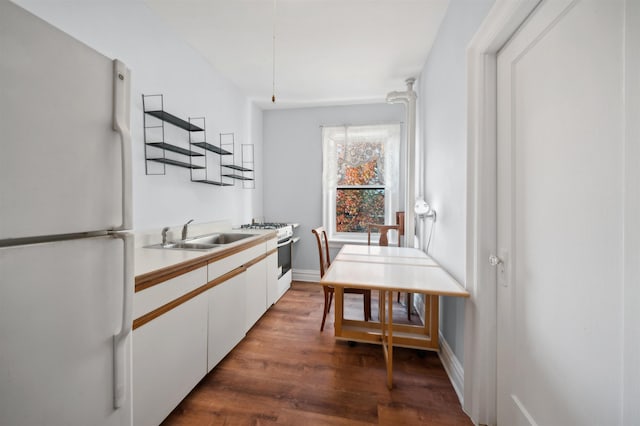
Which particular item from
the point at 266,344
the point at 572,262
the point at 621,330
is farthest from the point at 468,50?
the point at 266,344

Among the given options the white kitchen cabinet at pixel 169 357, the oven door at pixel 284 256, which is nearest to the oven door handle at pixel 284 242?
the oven door at pixel 284 256

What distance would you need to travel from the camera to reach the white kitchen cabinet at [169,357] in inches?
46.6

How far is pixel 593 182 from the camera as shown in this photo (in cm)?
81

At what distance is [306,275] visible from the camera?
398 centimetres

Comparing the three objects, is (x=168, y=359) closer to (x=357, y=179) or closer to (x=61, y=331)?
(x=61, y=331)

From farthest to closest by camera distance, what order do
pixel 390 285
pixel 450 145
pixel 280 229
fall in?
pixel 280 229
pixel 450 145
pixel 390 285

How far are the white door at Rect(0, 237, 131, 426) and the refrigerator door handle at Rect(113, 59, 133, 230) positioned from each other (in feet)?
0.40

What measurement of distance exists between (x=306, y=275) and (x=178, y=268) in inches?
107

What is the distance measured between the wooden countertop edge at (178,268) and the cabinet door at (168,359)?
202 millimetres

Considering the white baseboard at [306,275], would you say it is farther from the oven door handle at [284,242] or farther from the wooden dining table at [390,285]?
the wooden dining table at [390,285]

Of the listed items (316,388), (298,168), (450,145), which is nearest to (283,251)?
(298,168)

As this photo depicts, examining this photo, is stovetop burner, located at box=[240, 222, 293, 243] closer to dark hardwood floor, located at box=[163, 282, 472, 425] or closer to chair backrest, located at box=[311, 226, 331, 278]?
chair backrest, located at box=[311, 226, 331, 278]

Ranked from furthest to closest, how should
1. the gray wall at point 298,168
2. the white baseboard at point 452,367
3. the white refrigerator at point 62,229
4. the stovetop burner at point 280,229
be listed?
the gray wall at point 298,168 → the stovetop burner at point 280,229 → the white baseboard at point 452,367 → the white refrigerator at point 62,229

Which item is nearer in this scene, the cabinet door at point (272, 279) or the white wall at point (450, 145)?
the white wall at point (450, 145)
